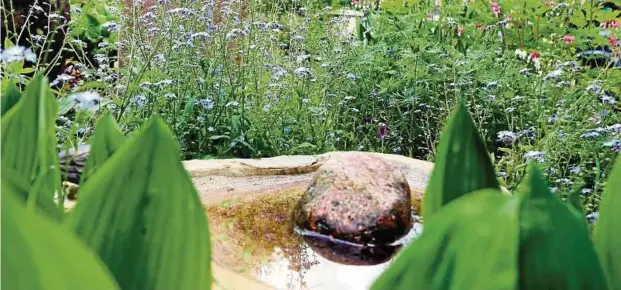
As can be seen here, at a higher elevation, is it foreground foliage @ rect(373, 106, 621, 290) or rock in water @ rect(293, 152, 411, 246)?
foreground foliage @ rect(373, 106, 621, 290)

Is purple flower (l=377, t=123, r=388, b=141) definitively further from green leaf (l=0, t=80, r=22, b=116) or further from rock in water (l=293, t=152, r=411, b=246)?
green leaf (l=0, t=80, r=22, b=116)

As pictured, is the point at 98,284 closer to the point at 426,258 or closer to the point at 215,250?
the point at 426,258

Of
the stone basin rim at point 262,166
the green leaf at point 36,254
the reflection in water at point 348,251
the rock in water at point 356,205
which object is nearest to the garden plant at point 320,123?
the green leaf at point 36,254

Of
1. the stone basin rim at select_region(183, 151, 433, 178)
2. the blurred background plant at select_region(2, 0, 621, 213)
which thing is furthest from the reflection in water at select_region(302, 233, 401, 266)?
the blurred background plant at select_region(2, 0, 621, 213)

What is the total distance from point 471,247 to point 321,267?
7.56 feet

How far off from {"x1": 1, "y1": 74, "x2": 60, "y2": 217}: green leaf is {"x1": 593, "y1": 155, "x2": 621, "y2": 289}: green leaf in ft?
0.98

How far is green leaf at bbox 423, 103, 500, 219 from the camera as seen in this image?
1.26 feet

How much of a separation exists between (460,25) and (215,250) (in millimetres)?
3296

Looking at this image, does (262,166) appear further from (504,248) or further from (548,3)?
(504,248)

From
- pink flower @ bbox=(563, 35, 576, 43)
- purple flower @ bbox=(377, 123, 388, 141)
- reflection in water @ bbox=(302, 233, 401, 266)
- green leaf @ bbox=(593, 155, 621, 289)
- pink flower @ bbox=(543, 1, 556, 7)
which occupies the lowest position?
reflection in water @ bbox=(302, 233, 401, 266)

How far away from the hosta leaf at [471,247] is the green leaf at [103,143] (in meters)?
0.24

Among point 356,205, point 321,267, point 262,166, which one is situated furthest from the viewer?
point 262,166

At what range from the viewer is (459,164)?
0.39 m

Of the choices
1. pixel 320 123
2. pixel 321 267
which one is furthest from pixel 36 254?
pixel 320 123
